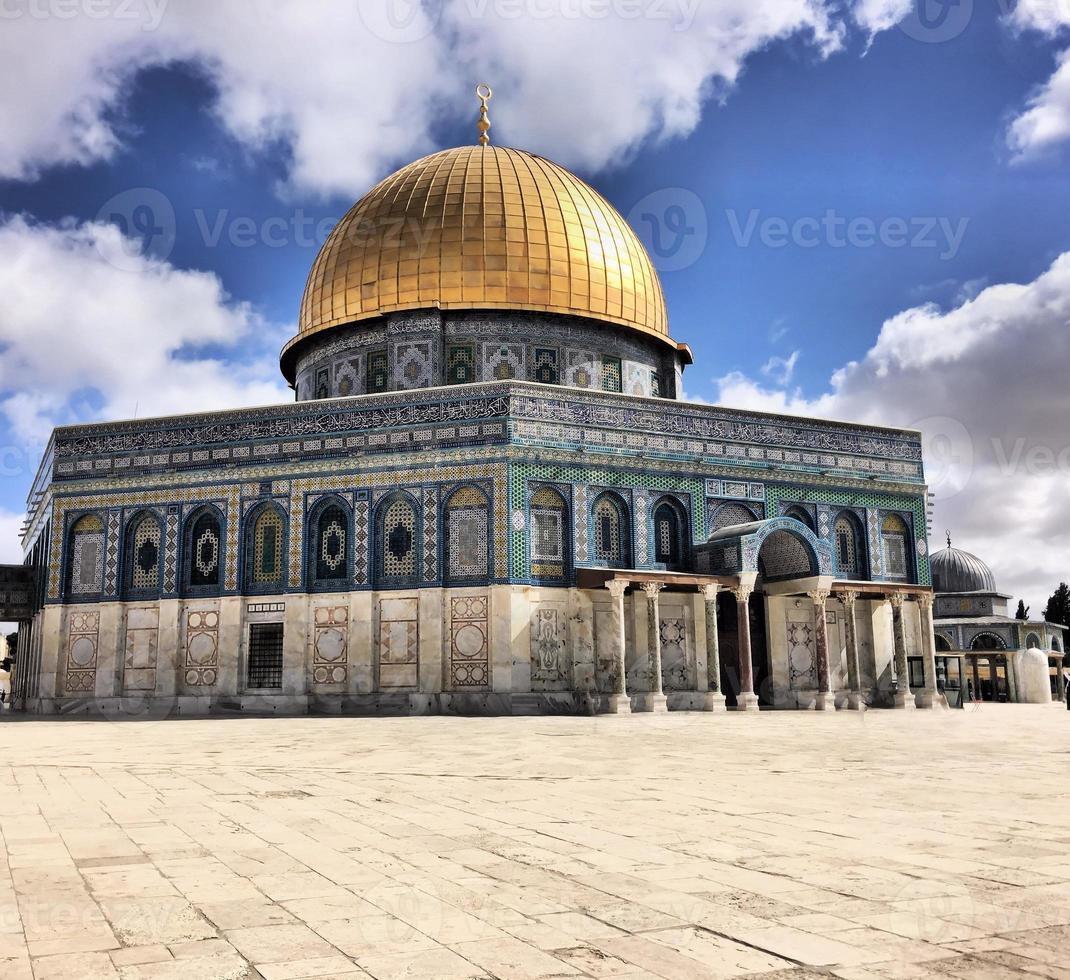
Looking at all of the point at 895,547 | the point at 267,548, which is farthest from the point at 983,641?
the point at 267,548

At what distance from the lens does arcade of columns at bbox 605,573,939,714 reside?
71.0 ft

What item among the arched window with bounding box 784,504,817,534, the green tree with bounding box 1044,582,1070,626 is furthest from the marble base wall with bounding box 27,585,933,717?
the green tree with bounding box 1044,582,1070,626

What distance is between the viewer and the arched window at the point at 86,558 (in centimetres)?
2458

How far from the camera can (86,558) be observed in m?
24.8

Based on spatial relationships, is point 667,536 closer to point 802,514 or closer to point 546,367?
point 802,514

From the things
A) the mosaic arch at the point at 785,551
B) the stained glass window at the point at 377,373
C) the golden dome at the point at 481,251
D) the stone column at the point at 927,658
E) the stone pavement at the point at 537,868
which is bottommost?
the stone pavement at the point at 537,868

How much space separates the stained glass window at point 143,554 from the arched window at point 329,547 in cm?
388

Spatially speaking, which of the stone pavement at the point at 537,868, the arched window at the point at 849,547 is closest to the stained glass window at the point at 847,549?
the arched window at the point at 849,547

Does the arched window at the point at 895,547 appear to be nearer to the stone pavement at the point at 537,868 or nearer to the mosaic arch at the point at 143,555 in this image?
the stone pavement at the point at 537,868

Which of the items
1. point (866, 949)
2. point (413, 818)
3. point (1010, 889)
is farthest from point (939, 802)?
point (866, 949)

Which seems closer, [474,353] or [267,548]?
[267,548]

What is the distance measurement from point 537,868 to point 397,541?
17767mm

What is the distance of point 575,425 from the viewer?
23.1 metres

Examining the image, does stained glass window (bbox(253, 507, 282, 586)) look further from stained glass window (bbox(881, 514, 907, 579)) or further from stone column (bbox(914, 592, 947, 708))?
stone column (bbox(914, 592, 947, 708))
